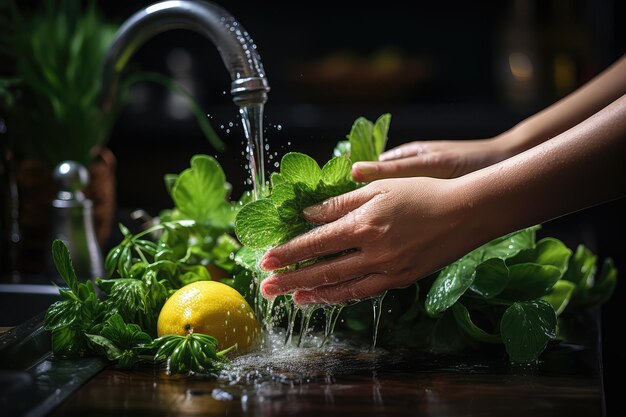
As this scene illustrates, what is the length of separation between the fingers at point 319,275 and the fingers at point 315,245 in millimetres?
10

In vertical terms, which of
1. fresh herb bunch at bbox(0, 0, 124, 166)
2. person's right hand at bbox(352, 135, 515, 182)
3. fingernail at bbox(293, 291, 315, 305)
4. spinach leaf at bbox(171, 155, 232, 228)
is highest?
fresh herb bunch at bbox(0, 0, 124, 166)

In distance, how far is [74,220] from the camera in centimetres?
126

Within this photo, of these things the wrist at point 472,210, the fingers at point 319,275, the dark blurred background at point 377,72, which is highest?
the dark blurred background at point 377,72

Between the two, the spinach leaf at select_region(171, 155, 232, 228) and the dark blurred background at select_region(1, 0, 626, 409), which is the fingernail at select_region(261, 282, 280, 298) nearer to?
the spinach leaf at select_region(171, 155, 232, 228)

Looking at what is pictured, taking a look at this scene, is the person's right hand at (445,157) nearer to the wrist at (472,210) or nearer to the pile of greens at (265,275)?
the pile of greens at (265,275)

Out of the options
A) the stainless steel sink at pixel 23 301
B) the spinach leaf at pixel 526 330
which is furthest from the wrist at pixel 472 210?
the stainless steel sink at pixel 23 301

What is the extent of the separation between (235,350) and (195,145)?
2.52m

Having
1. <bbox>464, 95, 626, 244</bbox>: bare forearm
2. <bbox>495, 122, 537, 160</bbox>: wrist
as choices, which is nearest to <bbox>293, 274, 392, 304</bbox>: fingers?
<bbox>464, 95, 626, 244</bbox>: bare forearm

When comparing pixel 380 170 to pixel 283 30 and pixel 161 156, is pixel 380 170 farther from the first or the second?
pixel 283 30

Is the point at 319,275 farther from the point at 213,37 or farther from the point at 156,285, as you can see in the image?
the point at 213,37

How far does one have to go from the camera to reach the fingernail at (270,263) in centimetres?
81

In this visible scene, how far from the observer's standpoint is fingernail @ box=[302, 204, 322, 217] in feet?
2.67

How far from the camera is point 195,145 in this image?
331cm

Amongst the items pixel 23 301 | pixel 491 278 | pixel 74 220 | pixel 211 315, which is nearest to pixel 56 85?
pixel 74 220
